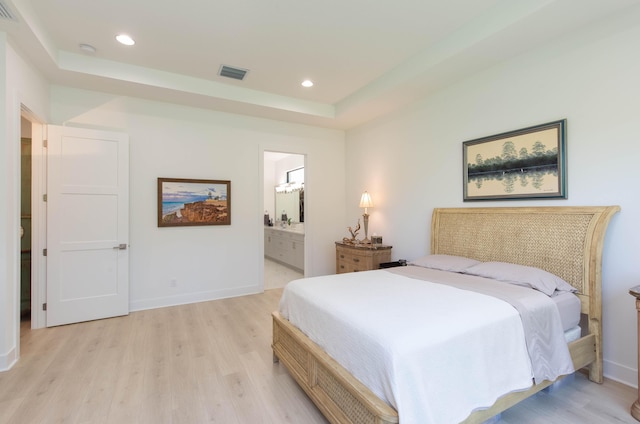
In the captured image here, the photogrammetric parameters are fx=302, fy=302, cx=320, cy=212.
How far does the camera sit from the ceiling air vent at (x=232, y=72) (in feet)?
11.6

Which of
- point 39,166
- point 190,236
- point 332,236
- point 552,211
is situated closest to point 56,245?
point 39,166

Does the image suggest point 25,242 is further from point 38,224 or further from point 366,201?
point 366,201

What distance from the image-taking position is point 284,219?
7879mm

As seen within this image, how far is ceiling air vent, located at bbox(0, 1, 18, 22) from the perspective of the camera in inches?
85.6

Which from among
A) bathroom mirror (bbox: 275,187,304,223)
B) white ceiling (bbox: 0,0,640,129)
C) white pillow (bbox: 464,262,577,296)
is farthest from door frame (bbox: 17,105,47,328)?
white pillow (bbox: 464,262,577,296)

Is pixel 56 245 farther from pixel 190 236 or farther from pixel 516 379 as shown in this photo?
pixel 516 379

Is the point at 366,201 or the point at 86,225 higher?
the point at 366,201

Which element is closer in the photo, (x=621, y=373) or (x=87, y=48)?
(x=621, y=373)

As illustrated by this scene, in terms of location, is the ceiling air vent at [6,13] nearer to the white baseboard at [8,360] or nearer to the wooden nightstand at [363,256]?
the white baseboard at [8,360]

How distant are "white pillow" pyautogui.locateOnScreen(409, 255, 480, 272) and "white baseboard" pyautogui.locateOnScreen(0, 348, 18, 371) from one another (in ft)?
12.3

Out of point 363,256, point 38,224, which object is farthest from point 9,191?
point 363,256

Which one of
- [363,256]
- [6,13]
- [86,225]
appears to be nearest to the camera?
[6,13]

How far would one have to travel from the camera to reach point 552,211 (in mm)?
2588

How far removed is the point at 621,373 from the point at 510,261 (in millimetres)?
1052
